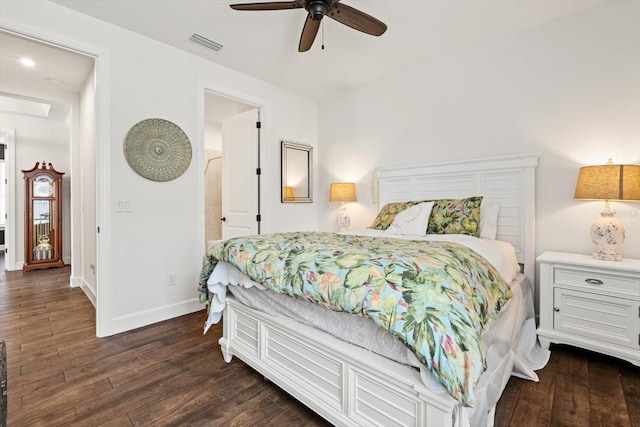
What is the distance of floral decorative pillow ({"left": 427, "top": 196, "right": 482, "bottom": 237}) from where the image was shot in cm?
259

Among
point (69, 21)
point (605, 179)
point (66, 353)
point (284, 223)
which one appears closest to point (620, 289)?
point (605, 179)

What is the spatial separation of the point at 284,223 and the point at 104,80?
2.40 meters

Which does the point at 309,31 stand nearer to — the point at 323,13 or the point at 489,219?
the point at 323,13

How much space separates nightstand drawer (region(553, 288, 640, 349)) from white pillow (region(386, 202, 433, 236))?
1.06m

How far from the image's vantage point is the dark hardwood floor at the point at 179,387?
1551mm

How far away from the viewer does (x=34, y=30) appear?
2.25 metres

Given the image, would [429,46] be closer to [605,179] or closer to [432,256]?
[605,179]

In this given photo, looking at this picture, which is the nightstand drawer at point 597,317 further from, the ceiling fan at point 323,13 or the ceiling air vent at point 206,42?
the ceiling air vent at point 206,42

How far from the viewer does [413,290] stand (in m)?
1.13

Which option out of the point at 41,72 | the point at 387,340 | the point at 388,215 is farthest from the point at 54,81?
the point at 387,340

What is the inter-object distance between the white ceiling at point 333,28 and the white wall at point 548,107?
17 centimetres

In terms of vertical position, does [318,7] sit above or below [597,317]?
above

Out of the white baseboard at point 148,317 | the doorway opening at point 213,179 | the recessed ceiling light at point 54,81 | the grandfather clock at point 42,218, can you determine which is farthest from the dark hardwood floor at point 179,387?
the grandfather clock at point 42,218

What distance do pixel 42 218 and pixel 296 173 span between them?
4.54 m
